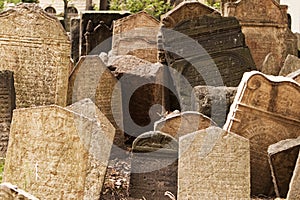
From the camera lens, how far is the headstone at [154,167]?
7.01 m

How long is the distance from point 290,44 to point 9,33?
181 inches

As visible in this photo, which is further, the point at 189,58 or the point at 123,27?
the point at 123,27

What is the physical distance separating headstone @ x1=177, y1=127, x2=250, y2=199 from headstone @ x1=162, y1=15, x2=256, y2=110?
2691 millimetres

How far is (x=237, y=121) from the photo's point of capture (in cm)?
759

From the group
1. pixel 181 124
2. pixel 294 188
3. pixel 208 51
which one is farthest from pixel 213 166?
pixel 208 51

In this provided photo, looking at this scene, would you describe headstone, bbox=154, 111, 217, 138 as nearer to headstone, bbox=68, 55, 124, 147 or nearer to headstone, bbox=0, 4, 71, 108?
headstone, bbox=68, 55, 124, 147

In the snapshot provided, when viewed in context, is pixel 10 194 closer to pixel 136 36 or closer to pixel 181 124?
pixel 181 124

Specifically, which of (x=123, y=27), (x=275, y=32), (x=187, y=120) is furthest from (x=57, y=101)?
(x=275, y=32)

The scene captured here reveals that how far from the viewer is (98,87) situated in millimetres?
8539

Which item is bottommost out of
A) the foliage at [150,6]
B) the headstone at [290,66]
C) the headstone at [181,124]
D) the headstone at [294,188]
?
the foliage at [150,6]

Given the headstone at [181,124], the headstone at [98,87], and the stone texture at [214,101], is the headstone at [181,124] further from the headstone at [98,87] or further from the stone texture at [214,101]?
the headstone at [98,87]

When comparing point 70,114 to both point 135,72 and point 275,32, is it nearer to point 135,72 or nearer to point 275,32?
point 135,72

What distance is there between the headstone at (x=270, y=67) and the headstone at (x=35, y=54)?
2.92 m

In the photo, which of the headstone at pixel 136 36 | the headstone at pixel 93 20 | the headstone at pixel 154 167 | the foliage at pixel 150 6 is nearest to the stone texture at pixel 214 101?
the headstone at pixel 154 167
